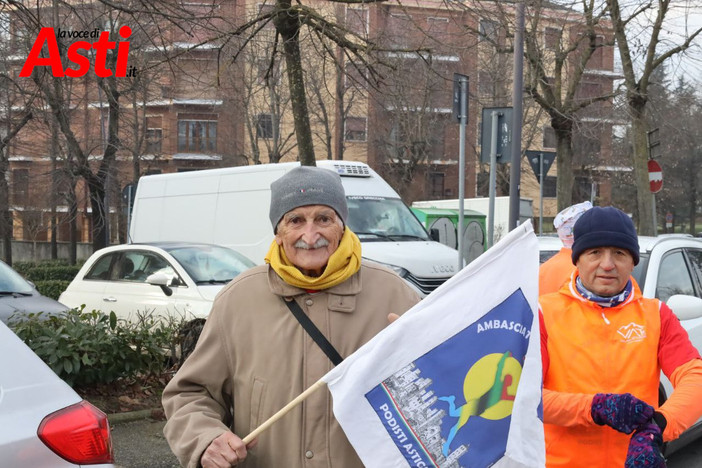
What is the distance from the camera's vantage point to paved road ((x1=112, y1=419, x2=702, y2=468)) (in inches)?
231

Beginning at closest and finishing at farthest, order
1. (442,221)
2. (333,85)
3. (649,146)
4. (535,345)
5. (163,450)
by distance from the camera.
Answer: (535,345) → (163,450) → (649,146) → (442,221) → (333,85)

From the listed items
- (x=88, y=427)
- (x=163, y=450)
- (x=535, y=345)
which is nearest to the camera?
(x=535, y=345)

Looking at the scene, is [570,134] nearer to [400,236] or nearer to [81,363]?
[400,236]

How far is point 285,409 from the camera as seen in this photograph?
7.20 ft

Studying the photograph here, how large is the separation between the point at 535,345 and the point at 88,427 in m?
1.60

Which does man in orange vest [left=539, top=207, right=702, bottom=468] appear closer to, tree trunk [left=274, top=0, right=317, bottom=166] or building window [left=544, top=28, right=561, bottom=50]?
tree trunk [left=274, top=0, right=317, bottom=166]

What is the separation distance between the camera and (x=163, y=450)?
20.1ft

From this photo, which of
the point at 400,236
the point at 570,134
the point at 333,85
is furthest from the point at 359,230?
the point at 333,85

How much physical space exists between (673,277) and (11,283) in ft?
23.3

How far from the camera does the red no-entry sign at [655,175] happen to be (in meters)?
16.3

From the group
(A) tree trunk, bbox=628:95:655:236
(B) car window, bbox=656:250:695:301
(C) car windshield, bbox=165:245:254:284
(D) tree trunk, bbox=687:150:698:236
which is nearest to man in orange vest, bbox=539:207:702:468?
(B) car window, bbox=656:250:695:301

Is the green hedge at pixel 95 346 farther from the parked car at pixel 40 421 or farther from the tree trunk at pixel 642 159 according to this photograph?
the tree trunk at pixel 642 159

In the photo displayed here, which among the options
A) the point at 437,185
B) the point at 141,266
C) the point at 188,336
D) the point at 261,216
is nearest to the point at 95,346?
the point at 188,336

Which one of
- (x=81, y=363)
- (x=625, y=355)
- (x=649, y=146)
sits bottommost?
(x=81, y=363)
